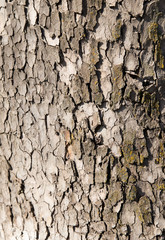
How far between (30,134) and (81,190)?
0.97 ft

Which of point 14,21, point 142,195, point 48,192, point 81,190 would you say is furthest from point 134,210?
point 14,21

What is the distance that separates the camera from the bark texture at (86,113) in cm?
114

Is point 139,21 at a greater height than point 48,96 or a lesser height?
greater

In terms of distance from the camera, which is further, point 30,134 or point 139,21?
point 30,134

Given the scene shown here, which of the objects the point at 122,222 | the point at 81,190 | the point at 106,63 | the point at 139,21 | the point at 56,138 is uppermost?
the point at 139,21

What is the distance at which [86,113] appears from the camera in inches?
48.8

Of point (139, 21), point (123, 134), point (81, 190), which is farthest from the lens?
point (81, 190)

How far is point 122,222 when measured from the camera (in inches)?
50.2

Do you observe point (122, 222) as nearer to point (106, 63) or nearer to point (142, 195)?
point (142, 195)

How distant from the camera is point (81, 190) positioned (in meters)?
1.31

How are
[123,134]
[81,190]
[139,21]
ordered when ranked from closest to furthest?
1. [139,21]
2. [123,134]
3. [81,190]

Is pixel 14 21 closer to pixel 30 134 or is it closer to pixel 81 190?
pixel 30 134

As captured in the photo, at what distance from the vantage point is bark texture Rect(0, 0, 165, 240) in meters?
1.14

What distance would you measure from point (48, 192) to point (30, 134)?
0.79 ft
